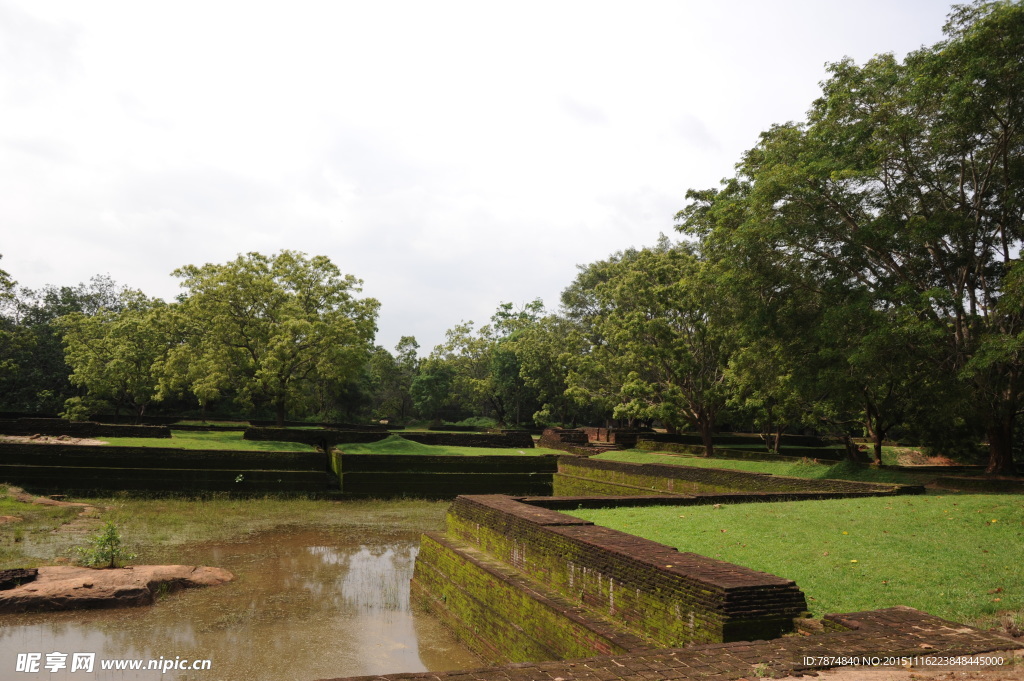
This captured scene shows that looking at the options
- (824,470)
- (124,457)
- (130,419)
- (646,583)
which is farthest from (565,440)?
(646,583)

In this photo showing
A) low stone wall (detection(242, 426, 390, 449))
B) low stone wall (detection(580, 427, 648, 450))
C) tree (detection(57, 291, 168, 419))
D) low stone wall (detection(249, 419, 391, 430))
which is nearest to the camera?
low stone wall (detection(242, 426, 390, 449))

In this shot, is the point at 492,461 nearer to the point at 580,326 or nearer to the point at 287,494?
the point at 287,494

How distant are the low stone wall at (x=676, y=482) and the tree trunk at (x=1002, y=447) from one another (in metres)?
3.30

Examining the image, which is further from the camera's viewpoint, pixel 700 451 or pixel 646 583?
pixel 700 451

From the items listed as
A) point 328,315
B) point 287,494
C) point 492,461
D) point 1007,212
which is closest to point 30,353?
point 328,315

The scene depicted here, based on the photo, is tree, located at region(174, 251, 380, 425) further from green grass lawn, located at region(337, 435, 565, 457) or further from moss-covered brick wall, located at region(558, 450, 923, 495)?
moss-covered brick wall, located at region(558, 450, 923, 495)

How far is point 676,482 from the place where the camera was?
16.9 metres

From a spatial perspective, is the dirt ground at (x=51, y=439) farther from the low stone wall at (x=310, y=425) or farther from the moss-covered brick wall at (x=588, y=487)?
the moss-covered brick wall at (x=588, y=487)

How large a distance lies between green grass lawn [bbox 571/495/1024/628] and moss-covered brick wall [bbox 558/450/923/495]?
1.66m

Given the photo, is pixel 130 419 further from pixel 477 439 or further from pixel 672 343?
pixel 672 343

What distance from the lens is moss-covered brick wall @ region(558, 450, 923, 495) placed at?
12.5 metres

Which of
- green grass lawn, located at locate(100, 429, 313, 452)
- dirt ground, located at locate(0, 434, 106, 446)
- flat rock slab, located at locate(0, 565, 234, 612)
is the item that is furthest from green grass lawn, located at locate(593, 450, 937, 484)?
dirt ground, located at locate(0, 434, 106, 446)

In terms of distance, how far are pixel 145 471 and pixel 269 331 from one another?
8.94m

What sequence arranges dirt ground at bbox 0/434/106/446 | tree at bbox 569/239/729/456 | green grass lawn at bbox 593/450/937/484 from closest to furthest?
green grass lawn at bbox 593/450/937/484 → dirt ground at bbox 0/434/106/446 → tree at bbox 569/239/729/456
